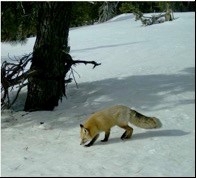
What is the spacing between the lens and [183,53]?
15.0 m

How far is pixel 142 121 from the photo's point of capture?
6355 millimetres

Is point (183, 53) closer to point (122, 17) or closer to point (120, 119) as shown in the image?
point (120, 119)

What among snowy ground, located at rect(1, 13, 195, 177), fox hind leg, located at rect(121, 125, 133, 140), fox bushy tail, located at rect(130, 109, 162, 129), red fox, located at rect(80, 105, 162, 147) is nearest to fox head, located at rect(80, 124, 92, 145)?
red fox, located at rect(80, 105, 162, 147)

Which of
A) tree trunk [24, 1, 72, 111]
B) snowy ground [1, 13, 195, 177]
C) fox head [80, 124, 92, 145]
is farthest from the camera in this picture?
tree trunk [24, 1, 72, 111]

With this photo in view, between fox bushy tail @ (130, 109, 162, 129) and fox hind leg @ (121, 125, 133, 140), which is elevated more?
fox bushy tail @ (130, 109, 162, 129)

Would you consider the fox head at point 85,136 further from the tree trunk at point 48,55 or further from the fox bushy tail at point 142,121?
the tree trunk at point 48,55

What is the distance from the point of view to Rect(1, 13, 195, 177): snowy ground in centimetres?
521

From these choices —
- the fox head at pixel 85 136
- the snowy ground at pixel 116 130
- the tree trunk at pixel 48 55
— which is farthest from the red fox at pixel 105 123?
the tree trunk at pixel 48 55

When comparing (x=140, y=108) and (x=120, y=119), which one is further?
(x=140, y=108)

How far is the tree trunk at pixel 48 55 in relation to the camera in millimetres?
8195

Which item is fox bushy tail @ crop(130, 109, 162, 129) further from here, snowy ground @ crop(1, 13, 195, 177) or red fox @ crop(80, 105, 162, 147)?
snowy ground @ crop(1, 13, 195, 177)

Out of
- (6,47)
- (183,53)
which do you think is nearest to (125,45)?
(183,53)

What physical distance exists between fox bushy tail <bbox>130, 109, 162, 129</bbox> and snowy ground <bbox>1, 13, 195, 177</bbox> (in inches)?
5.5

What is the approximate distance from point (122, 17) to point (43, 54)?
27552 mm
